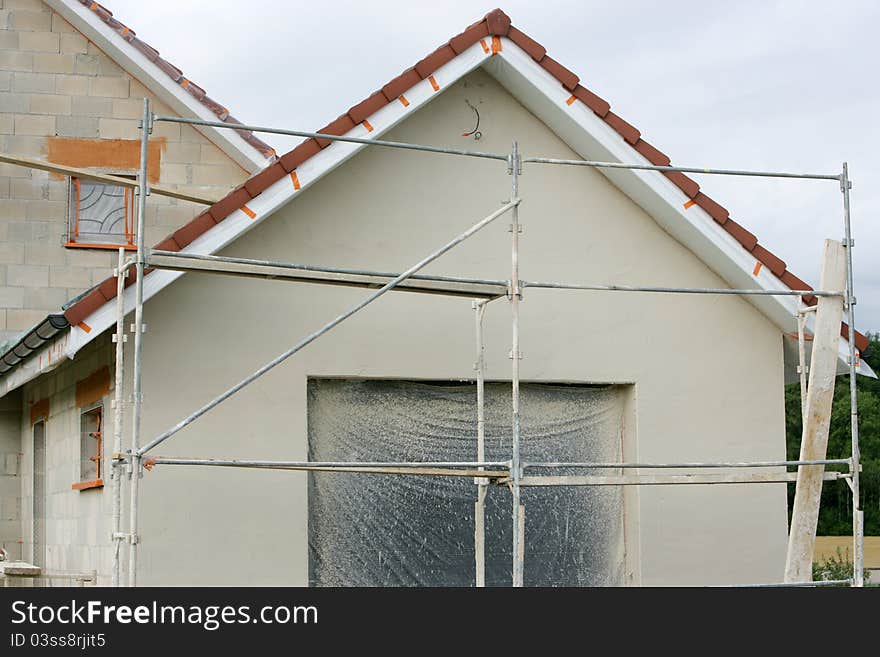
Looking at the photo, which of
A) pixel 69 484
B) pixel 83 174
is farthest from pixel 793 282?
pixel 83 174

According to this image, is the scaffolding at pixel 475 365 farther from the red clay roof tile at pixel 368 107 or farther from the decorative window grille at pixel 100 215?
the decorative window grille at pixel 100 215

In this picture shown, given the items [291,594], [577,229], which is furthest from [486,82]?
[291,594]

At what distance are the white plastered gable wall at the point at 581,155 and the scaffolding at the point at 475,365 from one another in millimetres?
187

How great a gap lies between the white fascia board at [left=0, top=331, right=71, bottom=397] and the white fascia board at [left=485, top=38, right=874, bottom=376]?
3685 millimetres

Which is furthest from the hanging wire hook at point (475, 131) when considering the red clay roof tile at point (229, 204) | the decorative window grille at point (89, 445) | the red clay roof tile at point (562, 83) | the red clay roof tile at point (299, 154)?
the decorative window grille at point (89, 445)

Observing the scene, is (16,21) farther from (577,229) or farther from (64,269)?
(577,229)

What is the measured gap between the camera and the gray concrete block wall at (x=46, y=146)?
566 inches

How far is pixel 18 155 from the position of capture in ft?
47.3

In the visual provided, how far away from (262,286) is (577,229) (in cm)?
250

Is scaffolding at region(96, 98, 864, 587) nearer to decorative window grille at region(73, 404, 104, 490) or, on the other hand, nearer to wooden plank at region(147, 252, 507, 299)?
wooden plank at region(147, 252, 507, 299)

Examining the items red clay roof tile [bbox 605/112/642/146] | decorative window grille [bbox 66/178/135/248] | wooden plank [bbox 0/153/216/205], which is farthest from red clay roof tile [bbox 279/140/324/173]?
decorative window grille [bbox 66/178/135/248]

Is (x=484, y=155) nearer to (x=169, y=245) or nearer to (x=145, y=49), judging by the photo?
(x=169, y=245)

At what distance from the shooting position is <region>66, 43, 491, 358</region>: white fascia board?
28.5ft

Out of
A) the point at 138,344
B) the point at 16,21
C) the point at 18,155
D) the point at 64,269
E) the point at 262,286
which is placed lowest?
the point at 138,344
